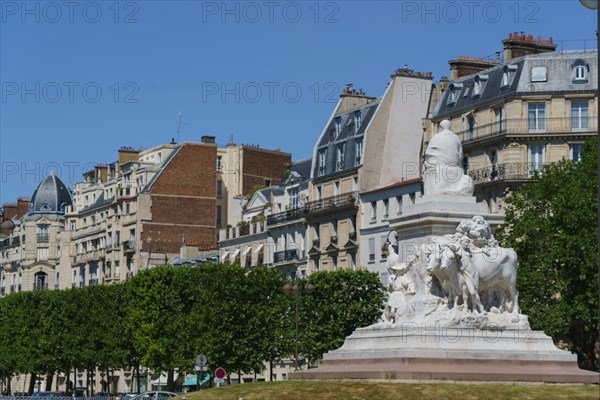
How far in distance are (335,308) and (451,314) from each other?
3406 centimetres

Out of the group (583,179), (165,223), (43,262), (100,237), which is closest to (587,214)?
(583,179)

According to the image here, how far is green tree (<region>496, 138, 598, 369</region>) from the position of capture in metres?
71.0

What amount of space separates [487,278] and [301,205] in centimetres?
6625

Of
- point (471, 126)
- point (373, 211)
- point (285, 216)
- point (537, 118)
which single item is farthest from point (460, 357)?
point (285, 216)

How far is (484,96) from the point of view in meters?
95.3

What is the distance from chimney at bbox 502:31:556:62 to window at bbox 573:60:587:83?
6.05 meters

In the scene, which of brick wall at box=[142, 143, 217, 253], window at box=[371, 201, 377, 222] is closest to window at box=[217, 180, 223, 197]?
brick wall at box=[142, 143, 217, 253]

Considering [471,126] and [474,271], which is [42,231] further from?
[474,271]

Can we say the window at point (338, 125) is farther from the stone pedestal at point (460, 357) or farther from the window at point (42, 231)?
the stone pedestal at point (460, 357)

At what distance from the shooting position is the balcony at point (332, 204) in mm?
105438

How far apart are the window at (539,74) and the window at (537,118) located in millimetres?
1571

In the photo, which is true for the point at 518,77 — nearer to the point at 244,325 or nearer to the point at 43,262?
the point at 244,325

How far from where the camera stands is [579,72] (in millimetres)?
92125

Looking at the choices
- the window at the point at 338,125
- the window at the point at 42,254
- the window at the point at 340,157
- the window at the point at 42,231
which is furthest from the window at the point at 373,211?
the window at the point at 42,231
